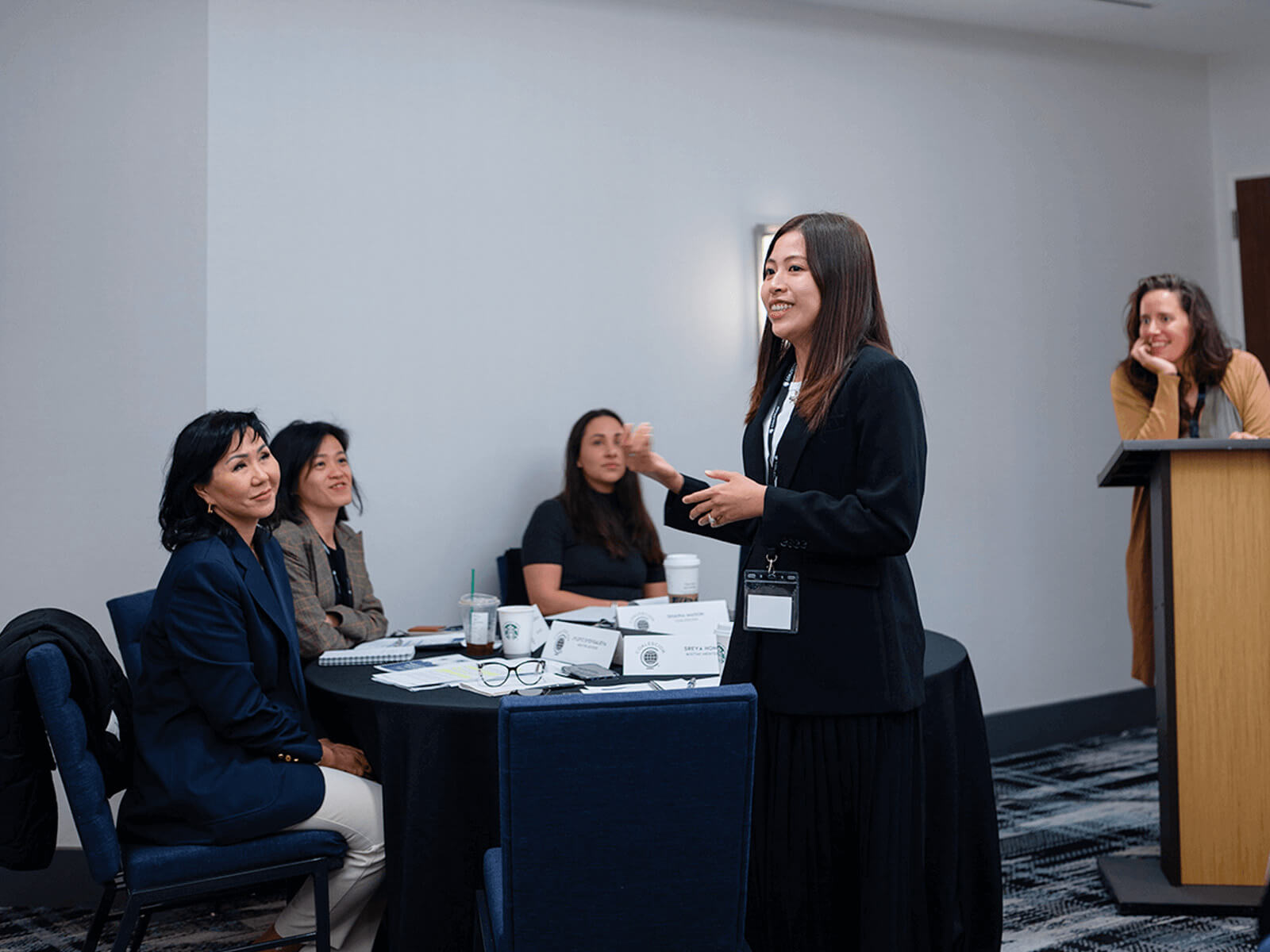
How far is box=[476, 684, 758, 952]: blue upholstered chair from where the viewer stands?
4.87 feet

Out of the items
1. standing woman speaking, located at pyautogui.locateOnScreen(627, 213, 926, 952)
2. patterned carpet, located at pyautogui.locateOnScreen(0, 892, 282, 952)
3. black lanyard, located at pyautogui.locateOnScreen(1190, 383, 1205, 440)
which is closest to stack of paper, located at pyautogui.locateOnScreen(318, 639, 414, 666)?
patterned carpet, located at pyautogui.locateOnScreen(0, 892, 282, 952)

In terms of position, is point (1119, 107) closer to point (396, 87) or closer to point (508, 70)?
point (508, 70)

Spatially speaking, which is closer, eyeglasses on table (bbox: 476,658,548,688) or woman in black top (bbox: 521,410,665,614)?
eyeglasses on table (bbox: 476,658,548,688)

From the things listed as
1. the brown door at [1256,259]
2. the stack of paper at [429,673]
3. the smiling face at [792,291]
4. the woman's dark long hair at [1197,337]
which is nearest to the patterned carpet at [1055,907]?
the stack of paper at [429,673]

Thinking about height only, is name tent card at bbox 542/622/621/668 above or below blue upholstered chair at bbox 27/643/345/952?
above

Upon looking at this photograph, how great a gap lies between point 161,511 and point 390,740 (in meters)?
0.74

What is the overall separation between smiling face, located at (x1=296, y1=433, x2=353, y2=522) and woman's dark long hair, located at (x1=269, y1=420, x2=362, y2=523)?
10 millimetres

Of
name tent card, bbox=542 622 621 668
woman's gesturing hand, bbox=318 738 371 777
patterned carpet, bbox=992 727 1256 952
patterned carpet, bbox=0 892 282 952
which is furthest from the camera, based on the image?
patterned carpet, bbox=0 892 282 952

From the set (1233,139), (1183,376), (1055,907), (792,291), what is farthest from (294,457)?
(1233,139)

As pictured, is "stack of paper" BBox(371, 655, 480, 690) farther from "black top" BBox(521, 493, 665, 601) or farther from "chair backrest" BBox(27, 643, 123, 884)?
"black top" BBox(521, 493, 665, 601)

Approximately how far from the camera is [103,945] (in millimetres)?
2918

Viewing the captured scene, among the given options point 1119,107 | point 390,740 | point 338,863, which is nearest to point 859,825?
point 390,740

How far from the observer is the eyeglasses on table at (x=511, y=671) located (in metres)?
2.41

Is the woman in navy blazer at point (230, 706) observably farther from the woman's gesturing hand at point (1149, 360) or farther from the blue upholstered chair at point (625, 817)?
the woman's gesturing hand at point (1149, 360)
